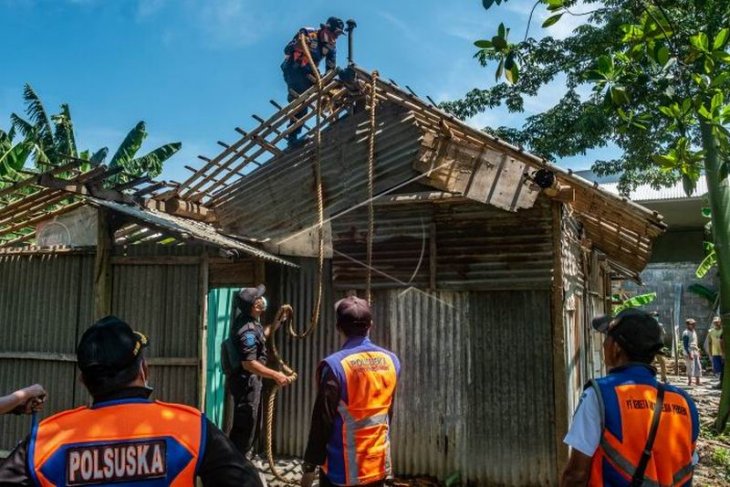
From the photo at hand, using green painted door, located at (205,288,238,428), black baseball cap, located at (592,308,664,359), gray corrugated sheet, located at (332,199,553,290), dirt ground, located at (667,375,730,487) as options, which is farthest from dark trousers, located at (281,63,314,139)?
dirt ground, located at (667,375,730,487)

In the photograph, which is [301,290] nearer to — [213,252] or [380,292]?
[380,292]

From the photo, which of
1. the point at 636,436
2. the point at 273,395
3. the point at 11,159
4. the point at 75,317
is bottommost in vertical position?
the point at 273,395

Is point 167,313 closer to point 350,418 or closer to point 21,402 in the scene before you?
point 350,418

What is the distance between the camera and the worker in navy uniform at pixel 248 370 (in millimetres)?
5828

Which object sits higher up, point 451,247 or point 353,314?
point 451,247

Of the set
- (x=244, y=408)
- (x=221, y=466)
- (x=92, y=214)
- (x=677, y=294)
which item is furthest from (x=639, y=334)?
(x=677, y=294)

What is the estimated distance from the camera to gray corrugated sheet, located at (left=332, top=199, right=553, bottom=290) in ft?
21.2

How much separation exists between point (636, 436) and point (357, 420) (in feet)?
5.51

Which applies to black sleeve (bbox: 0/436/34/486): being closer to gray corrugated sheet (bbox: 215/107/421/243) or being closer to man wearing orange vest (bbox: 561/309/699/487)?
Answer: man wearing orange vest (bbox: 561/309/699/487)

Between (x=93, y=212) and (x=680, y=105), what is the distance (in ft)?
21.7

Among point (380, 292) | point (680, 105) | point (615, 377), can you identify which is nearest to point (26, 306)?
point (380, 292)

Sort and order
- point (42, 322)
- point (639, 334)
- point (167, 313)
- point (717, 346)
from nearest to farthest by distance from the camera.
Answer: point (639, 334) → point (167, 313) → point (42, 322) → point (717, 346)

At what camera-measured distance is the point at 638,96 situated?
10578 mm

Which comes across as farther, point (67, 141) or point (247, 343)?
point (67, 141)
